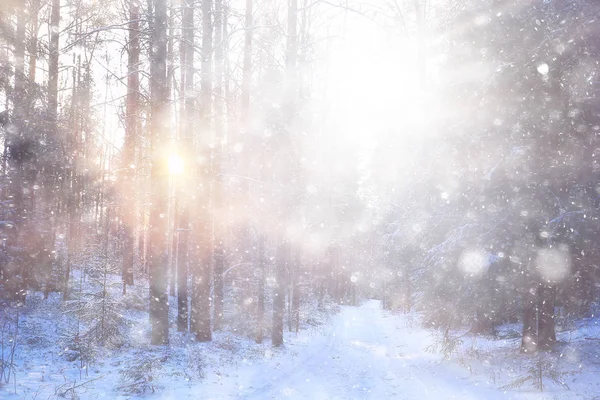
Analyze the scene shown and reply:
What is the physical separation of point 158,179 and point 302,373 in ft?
22.4

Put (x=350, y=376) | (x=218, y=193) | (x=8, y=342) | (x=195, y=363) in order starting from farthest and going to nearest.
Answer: (x=218, y=193) < (x=350, y=376) < (x=195, y=363) < (x=8, y=342)

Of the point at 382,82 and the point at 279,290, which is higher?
the point at 382,82

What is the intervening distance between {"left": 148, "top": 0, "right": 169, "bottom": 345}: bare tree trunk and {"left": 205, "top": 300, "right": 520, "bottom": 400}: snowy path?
2781 millimetres

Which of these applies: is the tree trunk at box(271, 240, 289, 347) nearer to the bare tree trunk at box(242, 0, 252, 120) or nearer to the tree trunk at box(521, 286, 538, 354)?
the bare tree trunk at box(242, 0, 252, 120)

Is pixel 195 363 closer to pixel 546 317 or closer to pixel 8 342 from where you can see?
pixel 8 342

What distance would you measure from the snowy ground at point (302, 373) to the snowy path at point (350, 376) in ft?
0.08

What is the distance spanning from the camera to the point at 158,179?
36.8ft

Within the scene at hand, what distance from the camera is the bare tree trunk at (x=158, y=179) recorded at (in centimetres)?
1097

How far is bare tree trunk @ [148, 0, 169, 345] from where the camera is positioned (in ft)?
36.0

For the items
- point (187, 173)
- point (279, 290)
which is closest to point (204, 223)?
point (187, 173)

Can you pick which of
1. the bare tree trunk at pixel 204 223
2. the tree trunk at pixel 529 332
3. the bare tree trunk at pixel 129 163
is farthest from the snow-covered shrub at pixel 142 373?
the tree trunk at pixel 529 332

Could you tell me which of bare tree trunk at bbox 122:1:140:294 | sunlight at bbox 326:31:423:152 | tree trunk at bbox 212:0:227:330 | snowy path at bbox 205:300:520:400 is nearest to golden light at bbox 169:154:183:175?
tree trunk at bbox 212:0:227:330

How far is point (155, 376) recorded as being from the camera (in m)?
9.02

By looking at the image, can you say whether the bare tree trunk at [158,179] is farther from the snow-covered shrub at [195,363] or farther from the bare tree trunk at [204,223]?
the bare tree trunk at [204,223]
